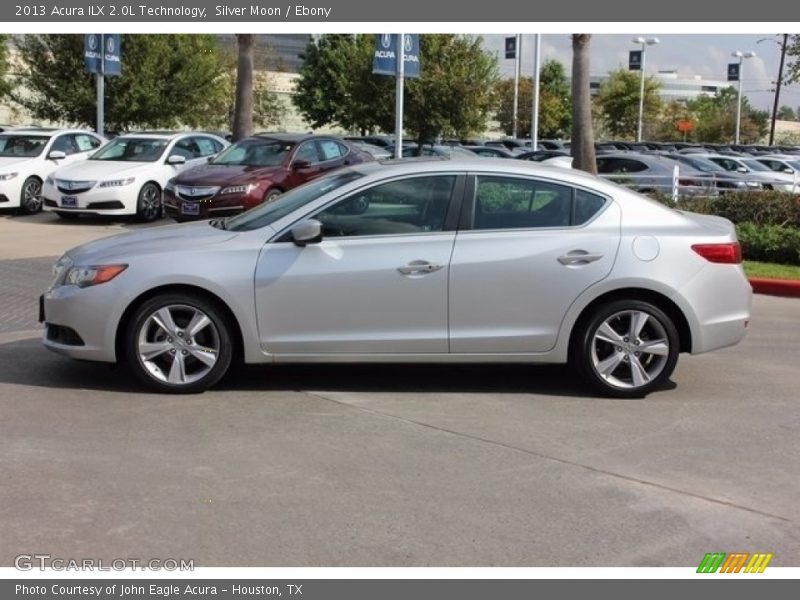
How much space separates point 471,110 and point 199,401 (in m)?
27.7

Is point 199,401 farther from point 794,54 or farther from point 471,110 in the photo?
point 471,110

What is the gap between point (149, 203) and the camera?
17.9 metres

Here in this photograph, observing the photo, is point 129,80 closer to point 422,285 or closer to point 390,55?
point 390,55

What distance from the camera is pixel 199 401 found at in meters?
6.64

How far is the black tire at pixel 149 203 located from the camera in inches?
695

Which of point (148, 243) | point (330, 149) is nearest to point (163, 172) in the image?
point (330, 149)

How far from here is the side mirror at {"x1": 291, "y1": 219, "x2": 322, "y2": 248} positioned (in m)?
6.61

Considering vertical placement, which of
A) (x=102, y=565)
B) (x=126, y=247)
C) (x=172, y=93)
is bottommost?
(x=102, y=565)

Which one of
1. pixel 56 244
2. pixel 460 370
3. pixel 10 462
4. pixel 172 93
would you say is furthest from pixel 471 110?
pixel 10 462

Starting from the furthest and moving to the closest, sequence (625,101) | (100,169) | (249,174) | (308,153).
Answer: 1. (625,101)
2. (100,169)
3. (308,153)
4. (249,174)

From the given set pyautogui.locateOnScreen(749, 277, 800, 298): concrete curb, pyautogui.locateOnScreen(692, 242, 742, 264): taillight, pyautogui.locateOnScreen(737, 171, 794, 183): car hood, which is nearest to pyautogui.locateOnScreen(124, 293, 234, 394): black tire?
pyautogui.locateOnScreen(692, 242, 742, 264): taillight

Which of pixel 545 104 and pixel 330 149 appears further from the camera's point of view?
pixel 545 104

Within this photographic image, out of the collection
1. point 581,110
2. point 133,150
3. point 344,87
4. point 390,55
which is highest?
point 344,87

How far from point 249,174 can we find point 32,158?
581 cm
